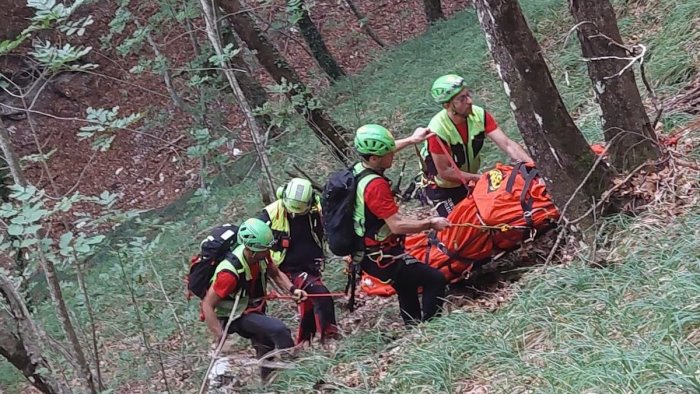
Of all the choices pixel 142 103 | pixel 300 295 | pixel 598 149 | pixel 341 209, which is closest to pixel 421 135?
pixel 341 209

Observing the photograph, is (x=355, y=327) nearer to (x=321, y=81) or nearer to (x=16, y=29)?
(x=321, y=81)

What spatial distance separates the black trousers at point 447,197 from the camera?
6547 millimetres

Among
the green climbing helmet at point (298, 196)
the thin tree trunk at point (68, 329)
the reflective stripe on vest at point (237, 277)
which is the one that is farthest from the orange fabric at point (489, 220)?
the thin tree trunk at point (68, 329)

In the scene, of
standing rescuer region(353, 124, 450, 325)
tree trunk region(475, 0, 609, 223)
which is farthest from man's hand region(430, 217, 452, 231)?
tree trunk region(475, 0, 609, 223)

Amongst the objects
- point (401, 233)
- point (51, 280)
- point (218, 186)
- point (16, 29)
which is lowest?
point (218, 186)

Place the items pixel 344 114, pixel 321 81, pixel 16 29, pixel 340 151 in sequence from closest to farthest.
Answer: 1. pixel 340 151
2. pixel 344 114
3. pixel 321 81
4. pixel 16 29

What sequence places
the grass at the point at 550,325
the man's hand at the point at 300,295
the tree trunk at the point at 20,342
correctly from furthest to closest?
the man's hand at the point at 300,295 → the tree trunk at the point at 20,342 → the grass at the point at 550,325

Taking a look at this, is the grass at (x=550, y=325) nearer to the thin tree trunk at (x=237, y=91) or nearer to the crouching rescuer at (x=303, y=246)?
the crouching rescuer at (x=303, y=246)

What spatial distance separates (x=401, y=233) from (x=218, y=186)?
952 cm

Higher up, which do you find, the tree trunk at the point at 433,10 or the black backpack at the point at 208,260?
the black backpack at the point at 208,260

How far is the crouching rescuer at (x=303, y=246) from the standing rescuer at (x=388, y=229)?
69 cm

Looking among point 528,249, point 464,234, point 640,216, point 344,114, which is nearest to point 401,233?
point 464,234

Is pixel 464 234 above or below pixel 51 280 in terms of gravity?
below

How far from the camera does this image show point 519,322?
184 inches
